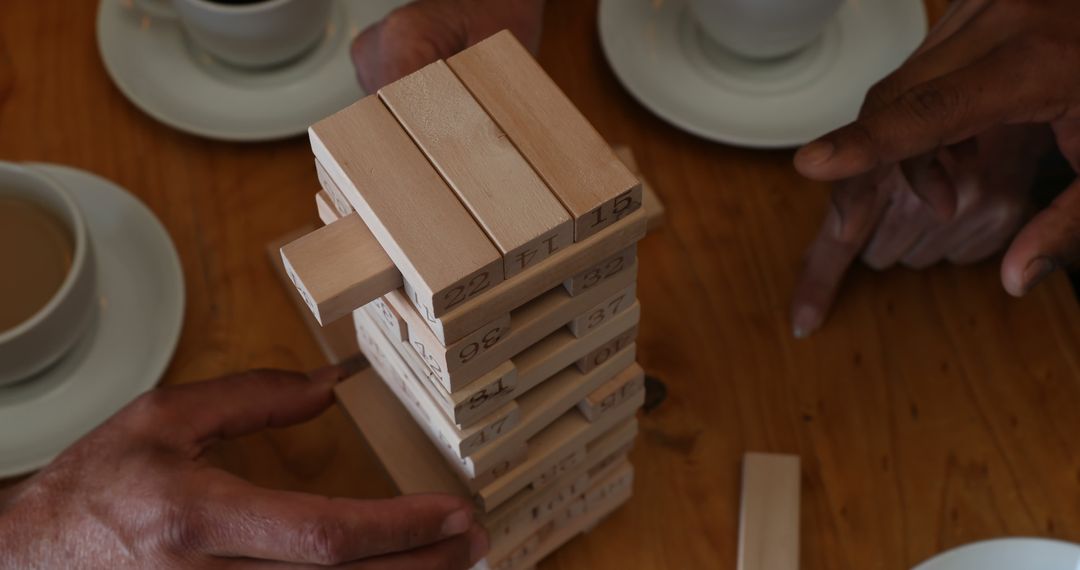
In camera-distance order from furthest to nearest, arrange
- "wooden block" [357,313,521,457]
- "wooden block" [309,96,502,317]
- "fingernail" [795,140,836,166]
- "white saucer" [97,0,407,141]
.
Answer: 1. "white saucer" [97,0,407,141]
2. "fingernail" [795,140,836,166]
3. "wooden block" [357,313,521,457]
4. "wooden block" [309,96,502,317]

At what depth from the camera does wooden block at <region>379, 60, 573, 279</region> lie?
50 cm

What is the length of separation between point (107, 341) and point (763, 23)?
587mm

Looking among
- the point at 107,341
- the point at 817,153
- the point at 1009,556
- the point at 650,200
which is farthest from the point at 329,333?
the point at 1009,556

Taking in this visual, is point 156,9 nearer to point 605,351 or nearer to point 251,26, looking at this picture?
point 251,26

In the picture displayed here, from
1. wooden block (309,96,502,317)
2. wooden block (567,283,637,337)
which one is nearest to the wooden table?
wooden block (567,283,637,337)

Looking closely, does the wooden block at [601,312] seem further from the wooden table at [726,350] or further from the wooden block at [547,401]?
the wooden table at [726,350]

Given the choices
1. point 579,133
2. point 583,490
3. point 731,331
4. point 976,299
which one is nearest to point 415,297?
point 579,133

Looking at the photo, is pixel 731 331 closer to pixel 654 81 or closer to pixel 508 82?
pixel 654 81

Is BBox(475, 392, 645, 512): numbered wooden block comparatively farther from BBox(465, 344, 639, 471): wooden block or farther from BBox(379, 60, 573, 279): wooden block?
BBox(379, 60, 573, 279): wooden block

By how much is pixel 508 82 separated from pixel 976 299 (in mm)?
506

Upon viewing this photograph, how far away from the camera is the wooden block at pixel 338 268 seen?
1.67ft

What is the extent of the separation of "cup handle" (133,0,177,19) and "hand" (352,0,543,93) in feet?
0.66

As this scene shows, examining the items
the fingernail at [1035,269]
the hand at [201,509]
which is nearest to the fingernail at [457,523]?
the hand at [201,509]

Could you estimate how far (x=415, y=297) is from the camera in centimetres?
52
